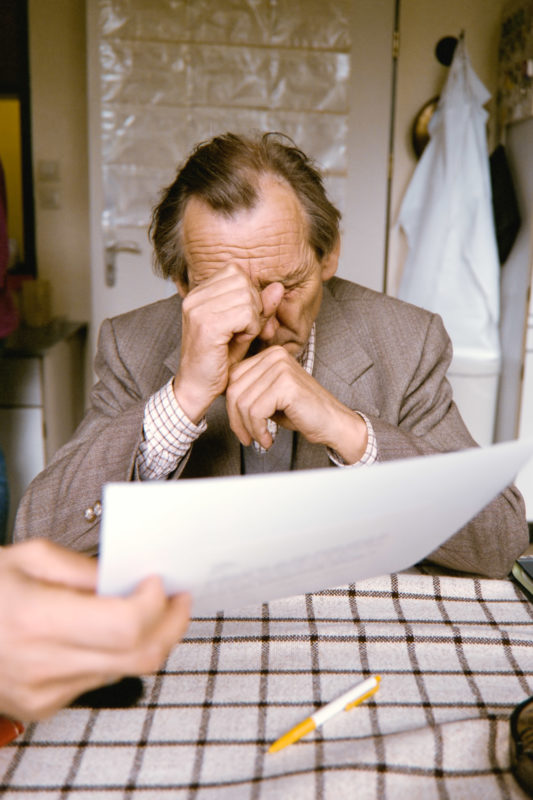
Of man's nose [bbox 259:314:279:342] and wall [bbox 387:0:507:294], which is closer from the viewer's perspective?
man's nose [bbox 259:314:279:342]

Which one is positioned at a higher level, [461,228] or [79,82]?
[79,82]

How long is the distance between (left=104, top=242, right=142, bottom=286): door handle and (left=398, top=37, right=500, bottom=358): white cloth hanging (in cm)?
120

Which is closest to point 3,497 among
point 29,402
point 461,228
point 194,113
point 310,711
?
point 29,402

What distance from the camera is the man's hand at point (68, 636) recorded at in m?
0.39

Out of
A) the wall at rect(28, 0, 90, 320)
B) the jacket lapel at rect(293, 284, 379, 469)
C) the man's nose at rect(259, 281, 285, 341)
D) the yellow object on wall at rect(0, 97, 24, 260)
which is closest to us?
the man's nose at rect(259, 281, 285, 341)

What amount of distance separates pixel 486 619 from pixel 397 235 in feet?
8.19

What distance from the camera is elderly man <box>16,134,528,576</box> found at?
98 cm

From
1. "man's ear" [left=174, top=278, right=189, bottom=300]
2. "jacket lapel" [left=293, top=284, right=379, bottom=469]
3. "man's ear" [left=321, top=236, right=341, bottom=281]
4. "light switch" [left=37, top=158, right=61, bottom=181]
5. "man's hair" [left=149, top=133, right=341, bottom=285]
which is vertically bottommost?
"jacket lapel" [left=293, top=284, right=379, bottom=469]

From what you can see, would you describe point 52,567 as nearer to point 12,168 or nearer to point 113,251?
point 113,251

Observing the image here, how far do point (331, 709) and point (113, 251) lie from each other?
104 inches

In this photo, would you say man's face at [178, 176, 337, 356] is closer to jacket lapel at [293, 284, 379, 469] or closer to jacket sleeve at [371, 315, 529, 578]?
jacket lapel at [293, 284, 379, 469]

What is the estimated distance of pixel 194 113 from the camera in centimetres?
283

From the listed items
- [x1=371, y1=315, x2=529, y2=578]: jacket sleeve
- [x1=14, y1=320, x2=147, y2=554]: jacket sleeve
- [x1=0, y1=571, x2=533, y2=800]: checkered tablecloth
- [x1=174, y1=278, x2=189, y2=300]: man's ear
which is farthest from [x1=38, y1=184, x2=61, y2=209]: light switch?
[x1=0, y1=571, x2=533, y2=800]: checkered tablecloth

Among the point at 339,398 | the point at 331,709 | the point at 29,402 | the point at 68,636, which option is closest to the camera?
the point at 68,636
